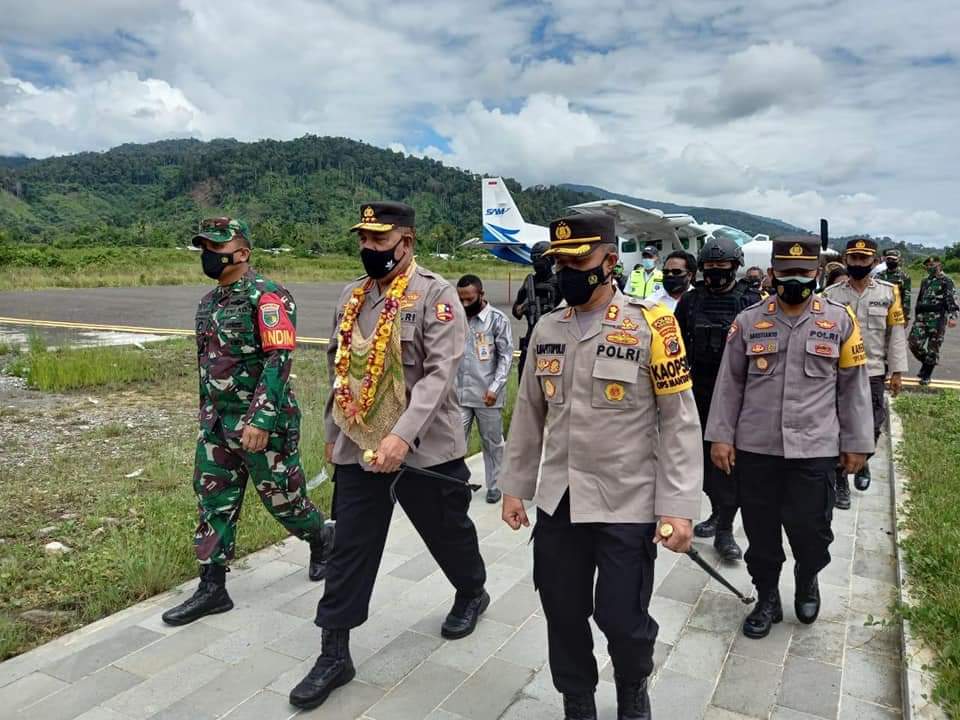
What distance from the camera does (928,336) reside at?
9836 mm

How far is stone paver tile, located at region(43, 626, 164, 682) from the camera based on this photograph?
303cm

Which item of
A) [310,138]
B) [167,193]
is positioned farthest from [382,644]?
[310,138]

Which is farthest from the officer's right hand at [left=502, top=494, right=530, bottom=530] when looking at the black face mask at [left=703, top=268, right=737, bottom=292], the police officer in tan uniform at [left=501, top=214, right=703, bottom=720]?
the black face mask at [left=703, top=268, right=737, bottom=292]

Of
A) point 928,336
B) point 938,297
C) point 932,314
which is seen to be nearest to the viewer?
point 938,297

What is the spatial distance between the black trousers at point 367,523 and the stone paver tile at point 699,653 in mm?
Result: 1129

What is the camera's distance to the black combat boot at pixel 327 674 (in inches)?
110

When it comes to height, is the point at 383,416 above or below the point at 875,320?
below

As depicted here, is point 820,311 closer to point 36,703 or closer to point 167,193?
point 36,703

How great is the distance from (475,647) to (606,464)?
1.39m

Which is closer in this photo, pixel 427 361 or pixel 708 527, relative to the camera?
pixel 427 361

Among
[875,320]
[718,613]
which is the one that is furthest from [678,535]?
[875,320]

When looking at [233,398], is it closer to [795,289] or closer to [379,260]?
[379,260]

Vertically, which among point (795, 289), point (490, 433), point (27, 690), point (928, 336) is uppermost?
point (795, 289)

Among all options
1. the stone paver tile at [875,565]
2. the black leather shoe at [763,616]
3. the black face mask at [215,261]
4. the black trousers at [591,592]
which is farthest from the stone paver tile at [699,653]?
the black face mask at [215,261]
